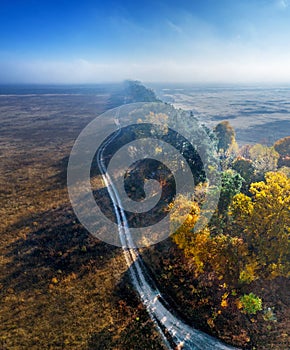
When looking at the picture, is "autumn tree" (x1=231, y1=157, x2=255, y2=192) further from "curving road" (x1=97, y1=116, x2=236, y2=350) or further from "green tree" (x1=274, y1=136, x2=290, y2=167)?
"curving road" (x1=97, y1=116, x2=236, y2=350)

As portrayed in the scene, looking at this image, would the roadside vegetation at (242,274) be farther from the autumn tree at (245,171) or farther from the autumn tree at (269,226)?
the autumn tree at (245,171)

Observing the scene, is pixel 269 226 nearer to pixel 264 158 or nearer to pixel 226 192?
pixel 226 192

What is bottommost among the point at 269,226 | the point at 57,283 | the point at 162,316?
the point at 162,316

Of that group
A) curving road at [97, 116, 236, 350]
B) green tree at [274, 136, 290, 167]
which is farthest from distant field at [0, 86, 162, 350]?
green tree at [274, 136, 290, 167]

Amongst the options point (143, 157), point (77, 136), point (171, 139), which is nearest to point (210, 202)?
point (171, 139)

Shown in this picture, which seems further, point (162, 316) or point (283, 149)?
point (283, 149)

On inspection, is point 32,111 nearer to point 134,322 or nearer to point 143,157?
point 143,157

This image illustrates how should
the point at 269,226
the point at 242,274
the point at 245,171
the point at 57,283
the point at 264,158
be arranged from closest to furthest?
the point at 242,274 → the point at 269,226 → the point at 57,283 → the point at 245,171 → the point at 264,158

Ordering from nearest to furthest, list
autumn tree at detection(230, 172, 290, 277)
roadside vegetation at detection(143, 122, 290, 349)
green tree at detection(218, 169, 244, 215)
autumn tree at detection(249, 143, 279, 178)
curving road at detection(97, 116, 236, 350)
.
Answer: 1. curving road at detection(97, 116, 236, 350)
2. roadside vegetation at detection(143, 122, 290, 349)
3. autumn tree at detection(230, 172, 290, 277)
4. green tree at detection(218, 169, 244, 215)
5. autumn tree at detection(249, 143, 279, 178)

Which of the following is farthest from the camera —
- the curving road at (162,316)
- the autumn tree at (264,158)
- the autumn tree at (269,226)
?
the autumn tree at (264,158)

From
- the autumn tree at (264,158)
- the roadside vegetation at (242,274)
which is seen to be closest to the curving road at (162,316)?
the roadside vegetation at (242,274)

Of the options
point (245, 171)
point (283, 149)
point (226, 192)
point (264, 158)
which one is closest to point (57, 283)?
point (226, 192)
